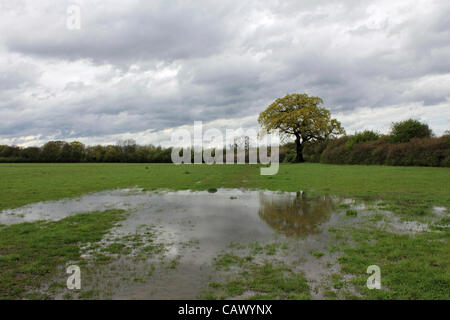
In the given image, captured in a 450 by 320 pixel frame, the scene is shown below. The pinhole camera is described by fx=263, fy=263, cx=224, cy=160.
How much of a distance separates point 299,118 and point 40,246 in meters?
42.6

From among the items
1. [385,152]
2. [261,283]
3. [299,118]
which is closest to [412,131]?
[385,152]

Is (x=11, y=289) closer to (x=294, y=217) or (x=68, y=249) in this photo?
(x=68, y=249)

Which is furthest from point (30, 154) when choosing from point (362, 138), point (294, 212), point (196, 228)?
point (294, 212)

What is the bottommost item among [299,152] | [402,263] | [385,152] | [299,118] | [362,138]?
[402,263]

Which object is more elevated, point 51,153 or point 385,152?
point 51,153

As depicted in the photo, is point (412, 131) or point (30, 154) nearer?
point (412, 131)

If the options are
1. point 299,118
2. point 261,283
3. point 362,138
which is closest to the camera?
point 261,283

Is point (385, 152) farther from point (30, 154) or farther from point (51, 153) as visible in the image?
point (30, 154)

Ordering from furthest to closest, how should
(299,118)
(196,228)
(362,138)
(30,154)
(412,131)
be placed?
(30,154) < (299,118) < (362,138) < (412,131) < (196,228)

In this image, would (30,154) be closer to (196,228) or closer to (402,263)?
(196,228)

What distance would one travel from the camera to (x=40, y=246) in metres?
6.21

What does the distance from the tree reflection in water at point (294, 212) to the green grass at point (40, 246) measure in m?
5.08

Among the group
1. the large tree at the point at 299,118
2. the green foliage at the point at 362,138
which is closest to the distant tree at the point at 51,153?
the large tree at the point at 299,118
